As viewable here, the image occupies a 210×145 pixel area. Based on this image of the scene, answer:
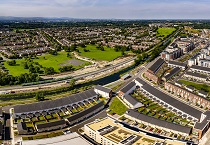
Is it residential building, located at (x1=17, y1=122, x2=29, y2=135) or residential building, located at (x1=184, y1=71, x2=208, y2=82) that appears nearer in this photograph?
residential building, located at (x1=17, y1=122, x2=29, y2=135)

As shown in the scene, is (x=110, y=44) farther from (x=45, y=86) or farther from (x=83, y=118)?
(x=83, y=118)

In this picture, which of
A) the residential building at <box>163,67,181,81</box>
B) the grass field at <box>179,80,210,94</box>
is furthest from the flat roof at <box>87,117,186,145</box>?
Answer: the residential building at <box>163,67,181,81</box>

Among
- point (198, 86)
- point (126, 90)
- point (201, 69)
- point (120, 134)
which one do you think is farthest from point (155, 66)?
point (120, 134)

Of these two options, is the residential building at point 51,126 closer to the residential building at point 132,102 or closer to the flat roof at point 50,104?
the flat roof at point 50,104

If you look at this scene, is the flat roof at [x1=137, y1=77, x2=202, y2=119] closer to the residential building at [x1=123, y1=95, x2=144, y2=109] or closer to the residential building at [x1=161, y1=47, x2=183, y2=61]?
the residential building at [x1=123, y1=95, x2=144, y2=109]

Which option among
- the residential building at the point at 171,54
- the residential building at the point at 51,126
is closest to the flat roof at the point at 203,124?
the residential building at the point at 51,126
